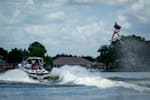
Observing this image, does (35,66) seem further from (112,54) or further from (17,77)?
(112,54)

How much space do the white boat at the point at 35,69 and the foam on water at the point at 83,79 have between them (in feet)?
7.84

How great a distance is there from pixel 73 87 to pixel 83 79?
8312 mm

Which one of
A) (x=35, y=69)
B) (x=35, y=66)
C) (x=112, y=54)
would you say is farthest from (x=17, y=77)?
(x=112, y=54)

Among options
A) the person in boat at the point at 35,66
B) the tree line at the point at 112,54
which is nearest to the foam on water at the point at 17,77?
the person in boat at the point at 35,66

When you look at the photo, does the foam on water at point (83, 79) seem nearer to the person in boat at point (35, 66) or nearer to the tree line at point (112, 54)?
the person in boat at point (35, 66)

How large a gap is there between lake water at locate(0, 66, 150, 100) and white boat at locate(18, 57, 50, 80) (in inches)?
31.5

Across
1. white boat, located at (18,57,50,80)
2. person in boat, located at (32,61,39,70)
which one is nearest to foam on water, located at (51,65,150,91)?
white boat, located at (18,57,50,80)

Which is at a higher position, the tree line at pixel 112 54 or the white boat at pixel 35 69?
the tree line at pixel 112 54

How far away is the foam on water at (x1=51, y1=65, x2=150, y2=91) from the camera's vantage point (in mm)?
52219

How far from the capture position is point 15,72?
7125cm

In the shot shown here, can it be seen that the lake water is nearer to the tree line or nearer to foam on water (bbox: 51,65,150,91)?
foam on water (bbox: 51,65,150,91)

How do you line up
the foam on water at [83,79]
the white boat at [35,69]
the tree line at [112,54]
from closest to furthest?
the foam on water at [83,79] < the white boat at [35,69] < the tree line at [112,54]

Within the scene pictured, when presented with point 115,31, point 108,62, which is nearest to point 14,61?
point 108,62

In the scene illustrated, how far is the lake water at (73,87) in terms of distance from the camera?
3944cm
